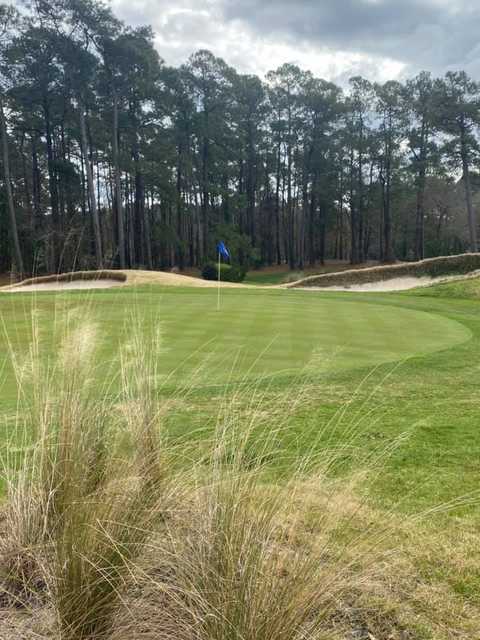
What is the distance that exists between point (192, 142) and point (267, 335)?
37011 mm

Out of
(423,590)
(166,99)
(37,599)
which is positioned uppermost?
(166,99)

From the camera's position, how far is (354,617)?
1916 millimetres

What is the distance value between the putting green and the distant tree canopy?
2134 cm

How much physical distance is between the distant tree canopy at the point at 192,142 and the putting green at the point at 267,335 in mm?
21337

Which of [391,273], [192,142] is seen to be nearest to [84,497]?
[391,273]

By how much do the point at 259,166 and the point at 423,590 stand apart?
47190 mm

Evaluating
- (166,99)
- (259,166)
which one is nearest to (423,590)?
(166,99)

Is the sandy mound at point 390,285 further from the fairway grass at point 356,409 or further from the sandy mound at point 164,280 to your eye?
the fairway grass at point 356,409

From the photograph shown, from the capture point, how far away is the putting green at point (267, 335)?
5844 mm

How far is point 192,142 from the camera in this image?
135 ft

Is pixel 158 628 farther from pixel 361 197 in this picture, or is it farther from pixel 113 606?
pixel 361 197

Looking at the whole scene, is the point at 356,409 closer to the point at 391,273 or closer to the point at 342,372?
the point at 342,372

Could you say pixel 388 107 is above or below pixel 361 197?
above

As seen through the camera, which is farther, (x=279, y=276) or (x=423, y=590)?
(x=279, y=276)
